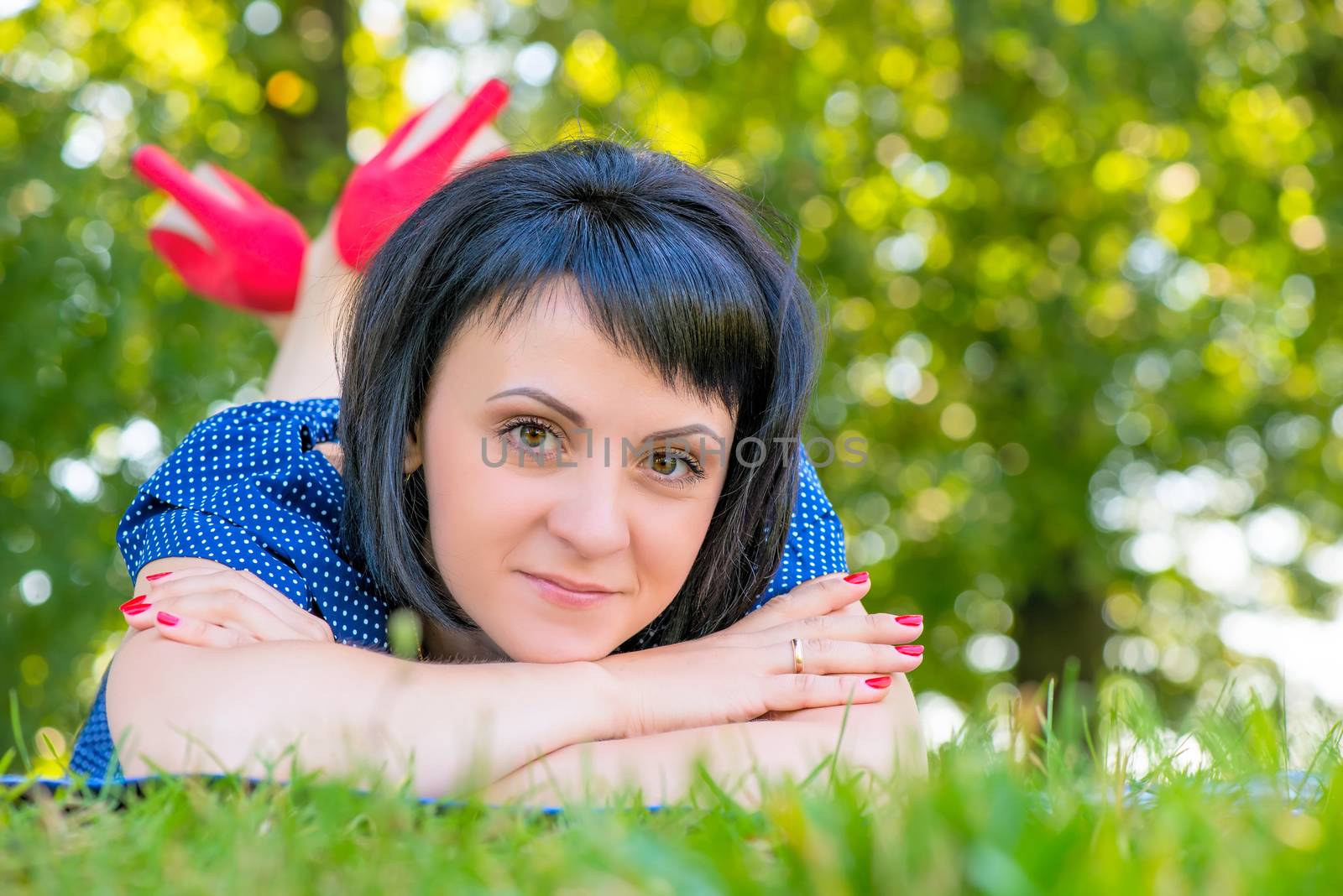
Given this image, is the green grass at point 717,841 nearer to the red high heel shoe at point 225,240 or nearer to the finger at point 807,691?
the finger at point 807,691

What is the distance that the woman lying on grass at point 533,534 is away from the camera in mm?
1662

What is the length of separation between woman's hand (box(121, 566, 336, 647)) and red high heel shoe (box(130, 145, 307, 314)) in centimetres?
247

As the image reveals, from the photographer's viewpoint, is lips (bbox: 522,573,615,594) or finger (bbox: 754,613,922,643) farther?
finger (bbox: 754,613,922,643)

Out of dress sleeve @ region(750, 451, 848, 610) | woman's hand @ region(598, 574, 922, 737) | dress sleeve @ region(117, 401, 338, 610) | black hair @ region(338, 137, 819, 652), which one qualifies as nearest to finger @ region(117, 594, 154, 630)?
dress sleeve @ region(117, 401, 338, 610)

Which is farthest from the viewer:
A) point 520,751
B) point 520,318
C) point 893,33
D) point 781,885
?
point 893,33

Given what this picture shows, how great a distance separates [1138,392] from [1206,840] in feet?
18.3

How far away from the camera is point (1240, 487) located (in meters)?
Result: 7.01

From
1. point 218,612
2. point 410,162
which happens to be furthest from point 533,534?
point 410,162

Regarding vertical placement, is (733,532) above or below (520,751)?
above

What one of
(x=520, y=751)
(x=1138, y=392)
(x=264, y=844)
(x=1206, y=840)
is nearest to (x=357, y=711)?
(x=520, y=751)

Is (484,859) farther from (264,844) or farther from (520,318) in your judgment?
(520,318)

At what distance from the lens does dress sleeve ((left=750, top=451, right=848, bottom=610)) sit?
2650 mm

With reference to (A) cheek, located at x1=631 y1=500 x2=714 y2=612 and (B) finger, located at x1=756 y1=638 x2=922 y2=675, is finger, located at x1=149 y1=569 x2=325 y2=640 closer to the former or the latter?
(A) cheek, located at x1=631 y1=500 x2=714 y2=612

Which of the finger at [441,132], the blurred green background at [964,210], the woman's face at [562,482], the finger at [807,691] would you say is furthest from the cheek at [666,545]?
the blurred green background at [964,210]
